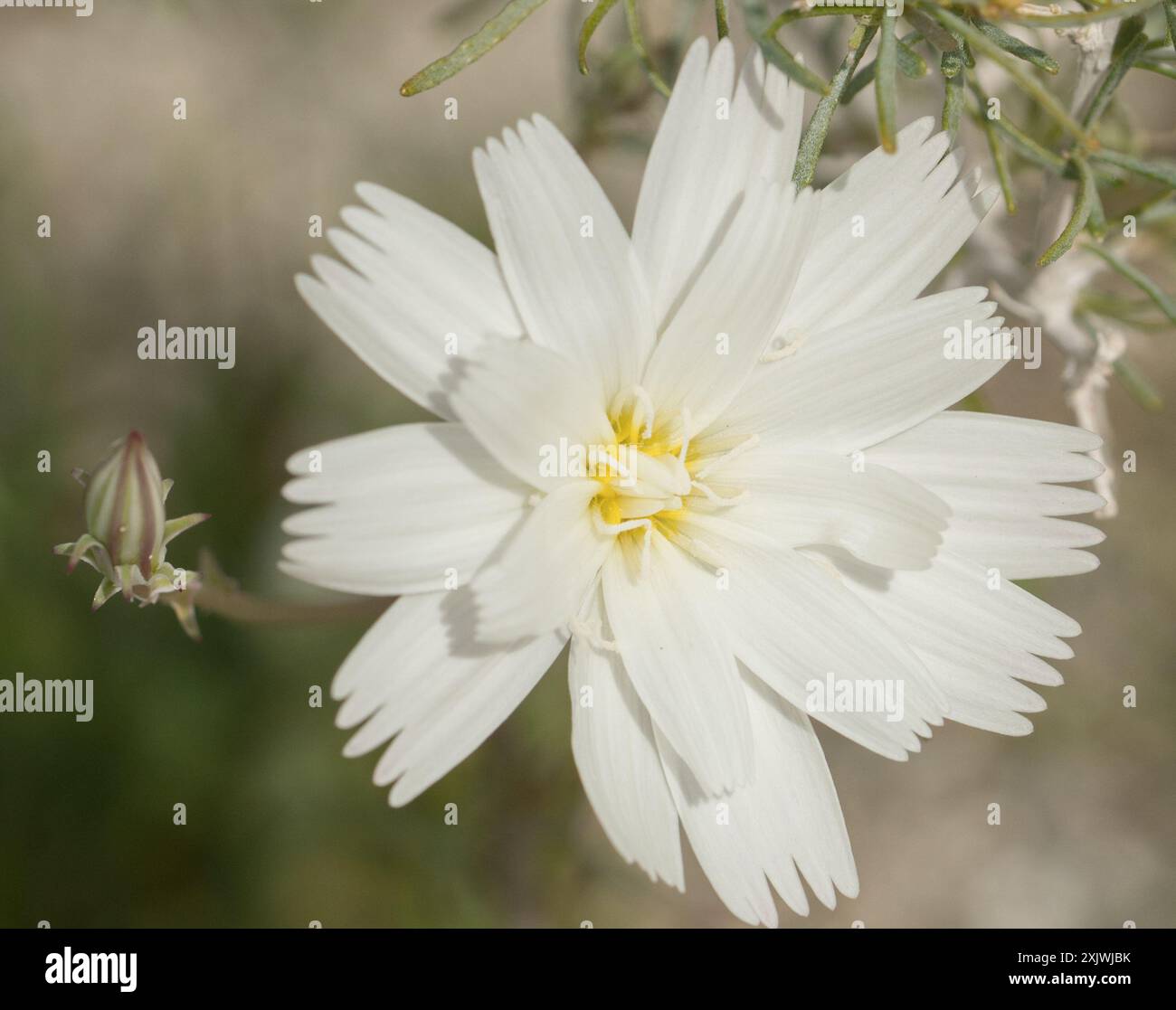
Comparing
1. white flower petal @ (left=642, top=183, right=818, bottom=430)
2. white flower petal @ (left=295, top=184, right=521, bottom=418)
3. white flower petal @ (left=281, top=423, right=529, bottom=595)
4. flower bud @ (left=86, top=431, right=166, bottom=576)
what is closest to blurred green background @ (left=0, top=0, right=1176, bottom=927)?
white flower petal @ (left=642, top=183, right=818, bottom=430)

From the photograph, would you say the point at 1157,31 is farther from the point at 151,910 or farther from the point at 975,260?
the point at 151,910

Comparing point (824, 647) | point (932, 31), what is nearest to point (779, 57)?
point (932, 31)

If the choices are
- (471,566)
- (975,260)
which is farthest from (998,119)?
(471,566)

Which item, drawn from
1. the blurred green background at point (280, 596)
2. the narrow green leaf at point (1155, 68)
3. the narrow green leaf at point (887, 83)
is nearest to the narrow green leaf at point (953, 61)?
the narrow green leaf at point (887, 83)

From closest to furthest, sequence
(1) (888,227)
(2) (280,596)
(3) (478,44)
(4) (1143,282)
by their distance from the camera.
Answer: (3) (478,44)
(1) (888,227)
(4) (1143,282)
(2) (280,596)

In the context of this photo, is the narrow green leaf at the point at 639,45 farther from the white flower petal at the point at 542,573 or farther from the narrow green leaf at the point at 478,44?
the white flower petal at the point at 542,573

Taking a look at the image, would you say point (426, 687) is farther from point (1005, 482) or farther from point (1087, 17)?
point (1087, 17)
